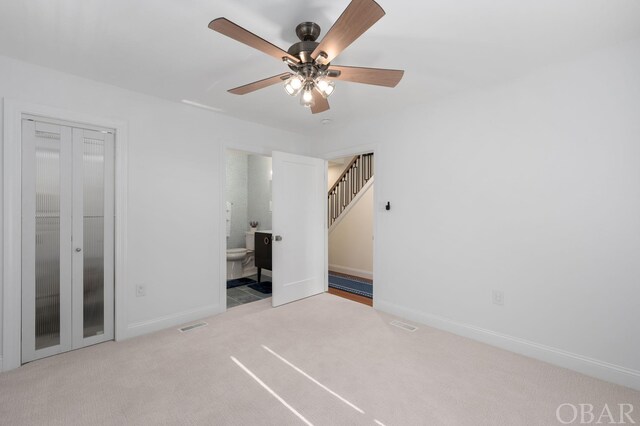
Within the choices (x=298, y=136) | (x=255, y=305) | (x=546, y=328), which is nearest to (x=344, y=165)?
(x=298, y=136)

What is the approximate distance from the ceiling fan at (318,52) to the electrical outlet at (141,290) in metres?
2.19

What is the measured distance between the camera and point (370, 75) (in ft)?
6.03

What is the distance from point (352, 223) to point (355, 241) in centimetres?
36

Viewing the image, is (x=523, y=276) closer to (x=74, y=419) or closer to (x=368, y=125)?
(x=368, y=125)

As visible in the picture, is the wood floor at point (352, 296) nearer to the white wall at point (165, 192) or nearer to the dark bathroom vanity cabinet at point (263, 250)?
the dark bathroom vanity cabinet at point (263, 250)

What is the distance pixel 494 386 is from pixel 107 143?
12.7ft

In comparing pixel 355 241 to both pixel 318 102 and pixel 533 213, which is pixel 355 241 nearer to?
pixel 533 213

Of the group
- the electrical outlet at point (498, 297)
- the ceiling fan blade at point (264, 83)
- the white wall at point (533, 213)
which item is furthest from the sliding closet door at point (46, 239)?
the electrical outlet at point (498, 297)

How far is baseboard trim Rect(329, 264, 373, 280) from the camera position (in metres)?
5.37

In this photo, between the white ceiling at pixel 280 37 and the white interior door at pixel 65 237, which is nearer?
the white ceiling at pixel 280 37

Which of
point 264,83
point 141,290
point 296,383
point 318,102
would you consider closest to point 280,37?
point 264,83

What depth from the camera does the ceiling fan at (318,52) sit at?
1315 mm

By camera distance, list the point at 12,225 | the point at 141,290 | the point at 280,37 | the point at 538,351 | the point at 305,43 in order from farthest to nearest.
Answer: the point at 141,290
the point at 538,351
the point at 12,225
the point at 280,37
the point at 305,43

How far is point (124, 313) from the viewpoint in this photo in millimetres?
2807
